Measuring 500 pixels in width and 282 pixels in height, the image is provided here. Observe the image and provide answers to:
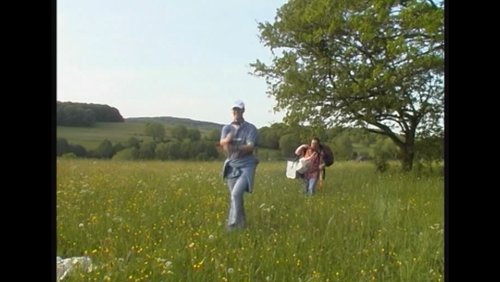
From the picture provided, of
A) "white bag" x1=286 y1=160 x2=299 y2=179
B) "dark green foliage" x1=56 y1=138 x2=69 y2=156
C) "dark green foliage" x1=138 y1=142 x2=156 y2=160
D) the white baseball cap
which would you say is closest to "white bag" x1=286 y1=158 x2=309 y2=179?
"white bag" x1=286 y1=160 x2=299 y2=179

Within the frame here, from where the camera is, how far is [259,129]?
3.56ft

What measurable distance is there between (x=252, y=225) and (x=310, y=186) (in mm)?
152

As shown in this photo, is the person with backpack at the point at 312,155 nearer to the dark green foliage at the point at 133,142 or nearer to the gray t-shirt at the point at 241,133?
the gray t-shirt at the point at 241,133

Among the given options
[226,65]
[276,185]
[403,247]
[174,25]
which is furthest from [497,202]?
[174,25]

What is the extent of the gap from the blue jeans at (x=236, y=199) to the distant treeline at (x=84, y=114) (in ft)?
0.86

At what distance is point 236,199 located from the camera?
3.61 ft

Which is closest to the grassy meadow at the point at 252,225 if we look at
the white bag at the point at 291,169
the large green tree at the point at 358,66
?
the white bag at the point at 291,169

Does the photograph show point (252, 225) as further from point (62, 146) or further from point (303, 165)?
point (62, 146)

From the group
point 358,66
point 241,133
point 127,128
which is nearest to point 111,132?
point 127,128

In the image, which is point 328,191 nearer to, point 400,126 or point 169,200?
point 400,126

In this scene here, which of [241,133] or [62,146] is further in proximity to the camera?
[241,133]

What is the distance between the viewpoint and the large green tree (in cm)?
110

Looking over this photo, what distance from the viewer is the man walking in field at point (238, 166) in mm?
1082

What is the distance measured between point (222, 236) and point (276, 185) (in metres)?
0.15
